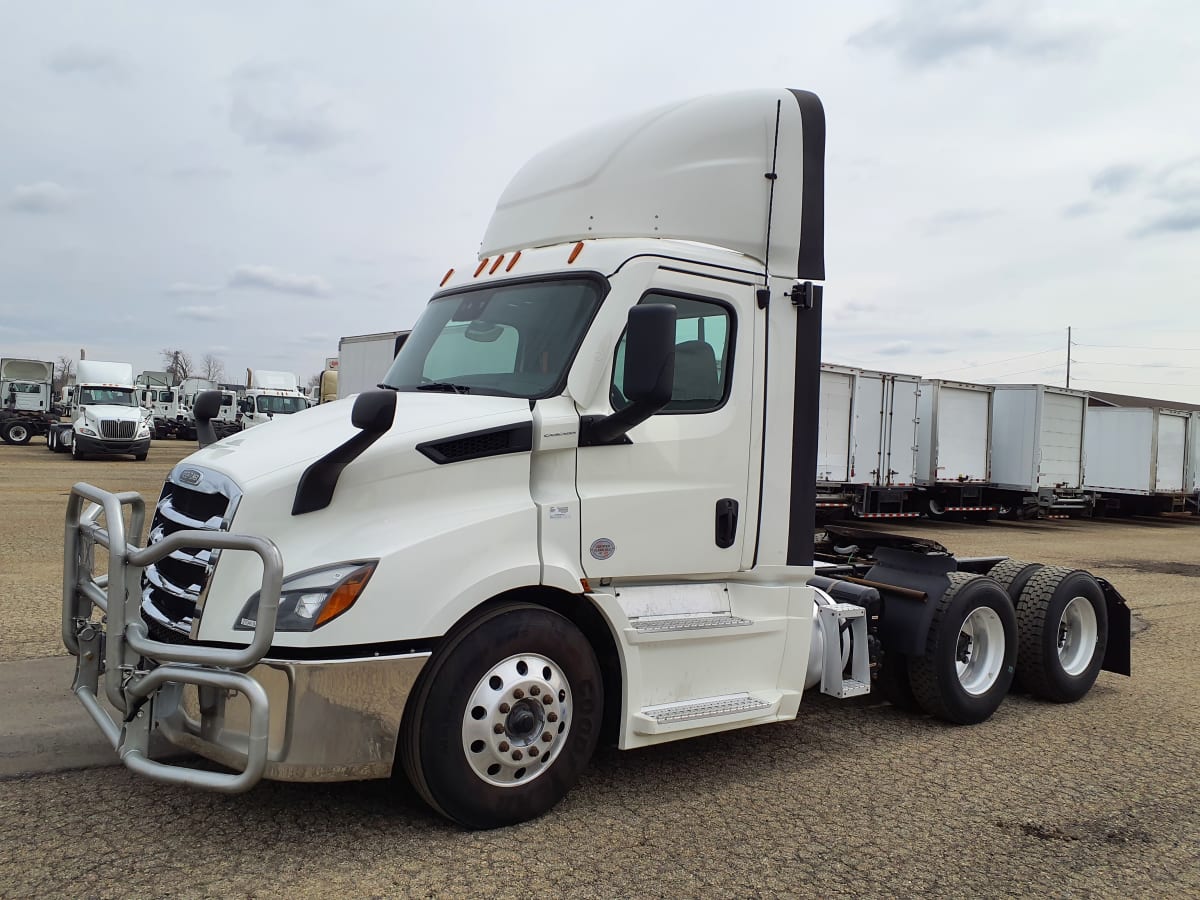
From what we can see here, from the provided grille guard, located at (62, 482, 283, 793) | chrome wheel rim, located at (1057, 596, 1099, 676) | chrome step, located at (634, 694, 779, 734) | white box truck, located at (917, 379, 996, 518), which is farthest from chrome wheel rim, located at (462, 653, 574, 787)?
white box truck, located at (917, 379, 996, 518)

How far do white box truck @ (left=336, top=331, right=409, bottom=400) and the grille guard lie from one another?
1359cm

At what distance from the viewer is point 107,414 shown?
28.3m

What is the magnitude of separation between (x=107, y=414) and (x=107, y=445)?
0.92m

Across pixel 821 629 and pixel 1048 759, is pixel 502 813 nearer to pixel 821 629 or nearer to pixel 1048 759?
pixel 821 629

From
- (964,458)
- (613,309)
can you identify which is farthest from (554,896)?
(964,458)

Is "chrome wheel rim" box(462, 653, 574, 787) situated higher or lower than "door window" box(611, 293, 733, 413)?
lower

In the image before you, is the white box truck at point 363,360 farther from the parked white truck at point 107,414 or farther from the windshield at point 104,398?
the windshield at point 104,398

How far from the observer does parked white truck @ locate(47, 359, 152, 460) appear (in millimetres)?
→ 28219

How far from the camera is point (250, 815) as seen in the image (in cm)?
411

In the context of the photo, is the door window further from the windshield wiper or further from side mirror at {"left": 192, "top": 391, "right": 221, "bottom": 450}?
side mirror at {"left": 192, "top": 391, "right": 221, "bottom": 450}

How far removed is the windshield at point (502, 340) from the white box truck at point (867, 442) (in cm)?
1308

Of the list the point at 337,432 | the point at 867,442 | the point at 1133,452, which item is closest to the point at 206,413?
the point at 337,432

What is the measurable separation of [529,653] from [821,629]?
7.08 feet

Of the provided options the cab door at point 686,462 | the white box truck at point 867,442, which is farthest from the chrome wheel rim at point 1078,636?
the white box truck at point 867,442
